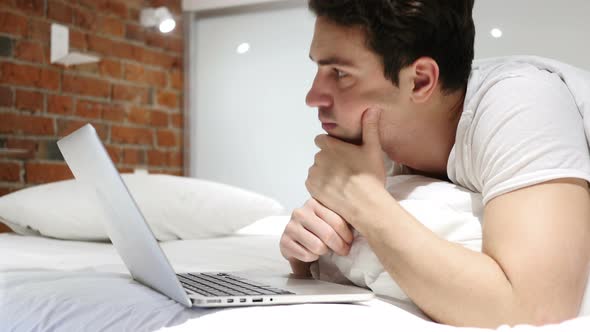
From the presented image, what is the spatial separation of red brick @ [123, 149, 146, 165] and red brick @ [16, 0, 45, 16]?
0.75 meters

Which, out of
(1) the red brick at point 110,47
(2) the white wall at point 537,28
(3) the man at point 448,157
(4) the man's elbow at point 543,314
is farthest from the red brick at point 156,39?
(4) the man's elbow at point 543,314

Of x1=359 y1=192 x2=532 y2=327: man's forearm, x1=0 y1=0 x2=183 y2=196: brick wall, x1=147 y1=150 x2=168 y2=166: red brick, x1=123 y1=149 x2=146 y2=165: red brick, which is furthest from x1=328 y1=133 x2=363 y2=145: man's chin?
x1=147 y1=150 x2=168 y2=166: red brick

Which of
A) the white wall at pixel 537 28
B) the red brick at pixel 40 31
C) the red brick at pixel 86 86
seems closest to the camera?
the white wall at pixel 537 28

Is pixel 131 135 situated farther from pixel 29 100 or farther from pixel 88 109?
pixel 29 100

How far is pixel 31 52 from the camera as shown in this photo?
2.80 metres

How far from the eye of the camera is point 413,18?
3.43ft

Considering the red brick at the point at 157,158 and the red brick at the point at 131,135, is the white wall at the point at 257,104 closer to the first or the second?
the red brick at the point at 157,158

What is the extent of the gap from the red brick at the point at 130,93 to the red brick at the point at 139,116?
0.04 meters

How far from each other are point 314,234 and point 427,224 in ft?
0.60

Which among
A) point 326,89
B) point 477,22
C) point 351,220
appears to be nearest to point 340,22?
point 326,89

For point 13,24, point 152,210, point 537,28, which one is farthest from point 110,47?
point 537,28

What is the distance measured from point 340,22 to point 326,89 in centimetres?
11

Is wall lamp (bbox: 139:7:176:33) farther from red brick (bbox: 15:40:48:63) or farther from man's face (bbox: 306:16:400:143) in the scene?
man's face (bbox: 306:16:400:143)

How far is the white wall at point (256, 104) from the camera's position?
10.5 ft
